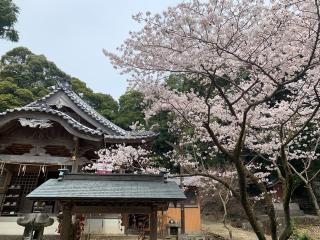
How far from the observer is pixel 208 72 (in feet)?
16.2

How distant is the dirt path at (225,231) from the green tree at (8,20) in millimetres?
19637

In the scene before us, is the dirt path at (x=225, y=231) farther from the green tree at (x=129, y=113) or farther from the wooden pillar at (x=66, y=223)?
the wooden pillar at (x=66, y=223)

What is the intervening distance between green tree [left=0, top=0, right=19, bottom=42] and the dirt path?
1964 centimetres

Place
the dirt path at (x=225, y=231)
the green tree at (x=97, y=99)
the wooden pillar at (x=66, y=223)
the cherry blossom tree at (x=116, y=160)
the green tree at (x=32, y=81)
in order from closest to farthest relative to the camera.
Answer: the wooden pillar at (x=66, y=223)
the cherry blossom tree at (x=116, y=160)
the dirt path at (x=225, y=231)
the green tree at (x=32, y=81)
the green tree at (x=97, y=99)

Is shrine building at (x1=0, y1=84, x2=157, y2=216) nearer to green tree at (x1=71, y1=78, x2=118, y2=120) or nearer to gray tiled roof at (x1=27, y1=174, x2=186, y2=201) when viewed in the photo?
gray tiled roof at (x1=27, y1=174, x2=186, y2=201)

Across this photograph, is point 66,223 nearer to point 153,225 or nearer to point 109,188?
point 109,188

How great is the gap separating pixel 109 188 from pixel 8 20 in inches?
794

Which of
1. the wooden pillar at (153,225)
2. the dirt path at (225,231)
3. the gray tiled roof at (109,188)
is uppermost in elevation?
the gray tiled roof at (109,188)

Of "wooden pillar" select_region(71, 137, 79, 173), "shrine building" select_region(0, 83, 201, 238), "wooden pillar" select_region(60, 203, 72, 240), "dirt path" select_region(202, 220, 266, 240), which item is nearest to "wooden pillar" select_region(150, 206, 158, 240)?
"shrine building" select_region(0, 83, 201, 238)

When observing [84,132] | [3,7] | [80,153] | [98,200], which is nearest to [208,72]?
[98,200]

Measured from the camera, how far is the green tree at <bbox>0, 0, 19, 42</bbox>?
21.3m

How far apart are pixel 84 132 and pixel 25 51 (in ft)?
96.8

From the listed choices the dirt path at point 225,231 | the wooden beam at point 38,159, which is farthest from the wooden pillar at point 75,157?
the dirt path at point 225,231

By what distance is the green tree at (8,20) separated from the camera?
21281 millimetres
